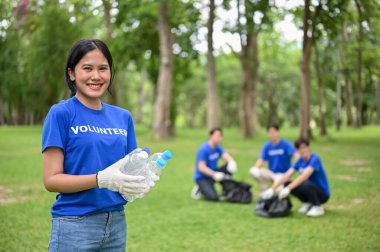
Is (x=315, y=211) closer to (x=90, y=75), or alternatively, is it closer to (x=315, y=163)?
(x=315, y=163)

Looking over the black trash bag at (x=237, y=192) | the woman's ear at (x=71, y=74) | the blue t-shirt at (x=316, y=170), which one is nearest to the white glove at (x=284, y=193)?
the blue t-shirt at (x=316, y=170)

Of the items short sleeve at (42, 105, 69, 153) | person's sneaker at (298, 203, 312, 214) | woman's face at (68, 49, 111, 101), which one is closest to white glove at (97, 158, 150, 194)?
short sleeve at (42, 105, 69, 153)

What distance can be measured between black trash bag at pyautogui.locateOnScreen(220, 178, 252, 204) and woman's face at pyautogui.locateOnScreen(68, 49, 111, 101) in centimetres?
586

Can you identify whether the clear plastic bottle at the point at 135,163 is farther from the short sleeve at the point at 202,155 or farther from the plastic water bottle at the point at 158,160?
the short sleeve at the point at 202,155

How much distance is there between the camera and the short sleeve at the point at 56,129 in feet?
6.71

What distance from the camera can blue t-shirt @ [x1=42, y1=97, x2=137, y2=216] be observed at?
208 centimetres

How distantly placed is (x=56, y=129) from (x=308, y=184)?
5417 millimetres

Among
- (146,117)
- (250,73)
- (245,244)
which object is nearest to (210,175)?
(245,244)

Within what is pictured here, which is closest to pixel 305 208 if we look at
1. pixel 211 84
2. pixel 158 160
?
pixel 158 160

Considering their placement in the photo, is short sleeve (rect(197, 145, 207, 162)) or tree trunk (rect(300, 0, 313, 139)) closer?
short sleeve (rect(197, 145, 207, 162))

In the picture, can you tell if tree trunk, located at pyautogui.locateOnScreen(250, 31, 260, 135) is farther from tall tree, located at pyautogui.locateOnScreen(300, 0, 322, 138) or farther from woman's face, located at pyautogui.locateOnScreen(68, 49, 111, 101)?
woman's face, located at pyautogui.locateOnScreen(68, 49, 111, 101)

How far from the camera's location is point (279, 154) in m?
8.18

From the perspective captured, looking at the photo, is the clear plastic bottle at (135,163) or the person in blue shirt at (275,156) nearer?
the clear plastic bottle at (135,163)

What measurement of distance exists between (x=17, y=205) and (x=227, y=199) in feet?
11.6
